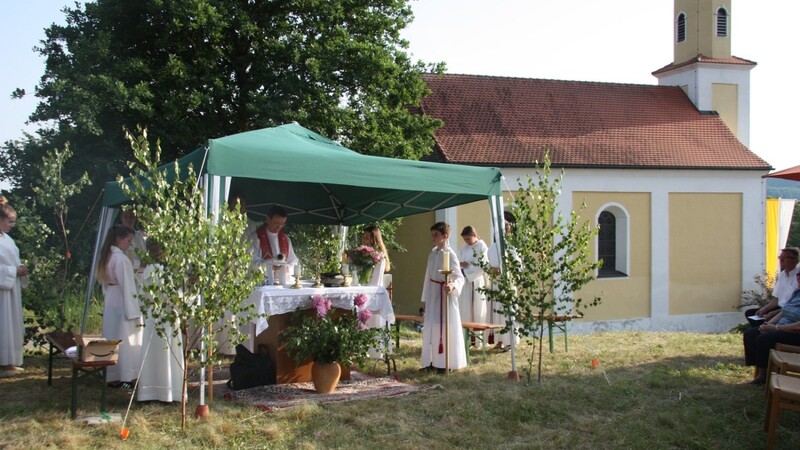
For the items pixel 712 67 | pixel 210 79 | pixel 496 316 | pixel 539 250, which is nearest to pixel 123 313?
pixel 539 250

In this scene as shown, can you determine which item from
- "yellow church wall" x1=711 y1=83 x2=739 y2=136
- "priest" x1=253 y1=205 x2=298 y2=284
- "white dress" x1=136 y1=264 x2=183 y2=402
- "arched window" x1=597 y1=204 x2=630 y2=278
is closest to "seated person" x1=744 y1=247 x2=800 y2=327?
"priest" x1=253 y1=205 x2=298 y2=284

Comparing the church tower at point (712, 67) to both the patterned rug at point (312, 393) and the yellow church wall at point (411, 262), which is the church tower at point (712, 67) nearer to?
the yellow church wall at point (411, 262)

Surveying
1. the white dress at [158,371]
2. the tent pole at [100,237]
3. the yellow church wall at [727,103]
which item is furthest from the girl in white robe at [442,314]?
the yellow church wall at [727,103]

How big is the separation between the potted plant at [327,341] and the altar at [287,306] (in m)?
0.13

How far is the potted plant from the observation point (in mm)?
7348

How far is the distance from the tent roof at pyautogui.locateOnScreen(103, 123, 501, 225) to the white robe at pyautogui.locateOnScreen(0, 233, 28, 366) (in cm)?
123

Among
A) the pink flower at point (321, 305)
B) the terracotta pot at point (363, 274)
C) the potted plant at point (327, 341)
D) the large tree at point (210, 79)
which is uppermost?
the large tree at point (210, 79)

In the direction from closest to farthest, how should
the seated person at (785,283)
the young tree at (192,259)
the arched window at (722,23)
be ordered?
the young tree at (192,259) < the seated person at (785,283) < the arched window at (722,23)

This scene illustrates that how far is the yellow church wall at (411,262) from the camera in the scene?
63.0 ft

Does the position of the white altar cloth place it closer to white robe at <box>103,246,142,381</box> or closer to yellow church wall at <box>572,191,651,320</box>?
white robe at <box>103,246,142,381</box>

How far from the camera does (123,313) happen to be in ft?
24.5

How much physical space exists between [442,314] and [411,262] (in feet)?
34.8

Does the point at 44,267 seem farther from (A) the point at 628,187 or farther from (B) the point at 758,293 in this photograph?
(B) the point at 758,293

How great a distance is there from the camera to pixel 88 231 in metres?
15.6
